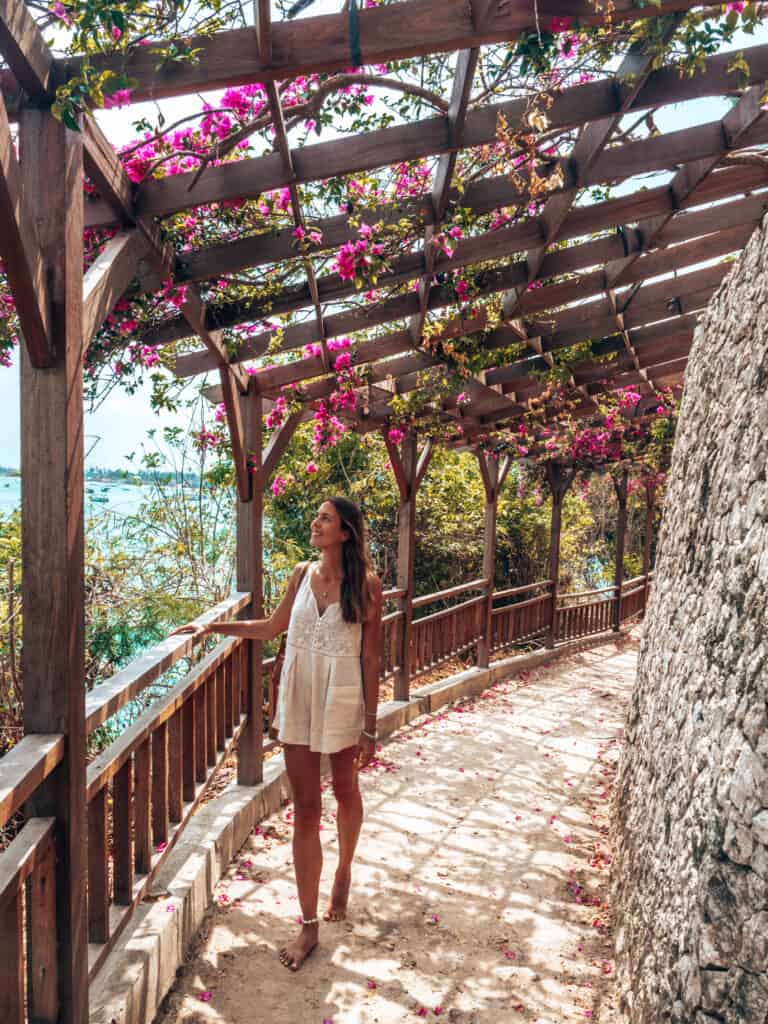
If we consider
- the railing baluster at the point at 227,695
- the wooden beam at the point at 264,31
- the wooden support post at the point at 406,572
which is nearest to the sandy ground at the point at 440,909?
the railing baluster at the point at 227,695

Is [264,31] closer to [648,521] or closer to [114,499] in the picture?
[114,499]

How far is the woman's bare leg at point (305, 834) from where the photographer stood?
3.16 meters

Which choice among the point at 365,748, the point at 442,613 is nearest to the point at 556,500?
the point at 442,613

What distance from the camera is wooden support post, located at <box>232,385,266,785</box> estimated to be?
4.67m

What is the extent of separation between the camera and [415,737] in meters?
6.65

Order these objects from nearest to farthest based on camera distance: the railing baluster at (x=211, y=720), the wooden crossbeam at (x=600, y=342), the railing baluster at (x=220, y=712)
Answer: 1. the railing baluster at (x=211, y=720)
2. the railing baluster at (x=220, y=712)
3. the wooden crossbeam at (x=600, y=342)

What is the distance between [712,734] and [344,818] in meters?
1.70

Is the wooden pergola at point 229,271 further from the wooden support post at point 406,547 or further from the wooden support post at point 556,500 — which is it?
the wooden support post at point 556,500

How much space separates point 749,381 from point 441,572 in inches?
336

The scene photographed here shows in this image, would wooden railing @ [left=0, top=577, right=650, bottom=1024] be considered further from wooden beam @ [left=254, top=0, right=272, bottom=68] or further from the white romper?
wooden beam @ [left=254, top=0, right=272, bottom=68]

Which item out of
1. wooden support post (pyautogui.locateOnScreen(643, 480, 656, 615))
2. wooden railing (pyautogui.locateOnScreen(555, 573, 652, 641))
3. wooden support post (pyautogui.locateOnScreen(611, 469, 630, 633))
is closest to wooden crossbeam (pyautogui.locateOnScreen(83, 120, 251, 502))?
wooden railing (pyautogui.locateOnScreen(555, 573, 652, 641))

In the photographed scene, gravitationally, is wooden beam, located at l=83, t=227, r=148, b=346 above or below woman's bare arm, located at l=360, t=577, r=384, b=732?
above

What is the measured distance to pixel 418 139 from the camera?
2.66 metres

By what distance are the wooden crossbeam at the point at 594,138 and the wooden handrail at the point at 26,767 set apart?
95.0 inches
